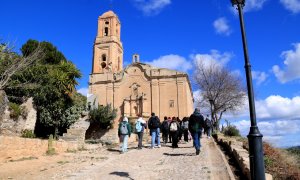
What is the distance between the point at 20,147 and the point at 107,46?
39.6 m

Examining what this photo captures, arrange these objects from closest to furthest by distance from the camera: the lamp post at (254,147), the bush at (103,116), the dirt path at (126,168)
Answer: the lamp post at (254,147)
the dirt path at (126,168)
the bush at (103,116)

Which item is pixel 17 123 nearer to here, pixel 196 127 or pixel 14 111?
pixel 14 111

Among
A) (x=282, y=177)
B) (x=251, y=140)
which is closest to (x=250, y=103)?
(x=251, y=140)

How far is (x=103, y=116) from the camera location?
1342 inches

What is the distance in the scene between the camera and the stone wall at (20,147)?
11344 millimetres

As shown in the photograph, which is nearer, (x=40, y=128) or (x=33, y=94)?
(x=33, y=94)

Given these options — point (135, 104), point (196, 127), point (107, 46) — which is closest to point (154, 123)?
point (196, 127)

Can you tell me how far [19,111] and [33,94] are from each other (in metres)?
3.00

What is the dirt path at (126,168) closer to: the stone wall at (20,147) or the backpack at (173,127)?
the stone wall at (20,147)

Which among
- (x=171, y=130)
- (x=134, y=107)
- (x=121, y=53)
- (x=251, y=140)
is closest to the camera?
(x=251, y=140)

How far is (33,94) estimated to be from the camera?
20625 millimetres

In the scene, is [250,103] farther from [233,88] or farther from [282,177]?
[233,88]

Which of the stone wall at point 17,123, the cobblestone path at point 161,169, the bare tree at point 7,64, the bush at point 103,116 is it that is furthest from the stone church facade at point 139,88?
the cobblestone path at point 161,169

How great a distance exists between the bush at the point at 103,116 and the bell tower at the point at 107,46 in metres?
14.2
